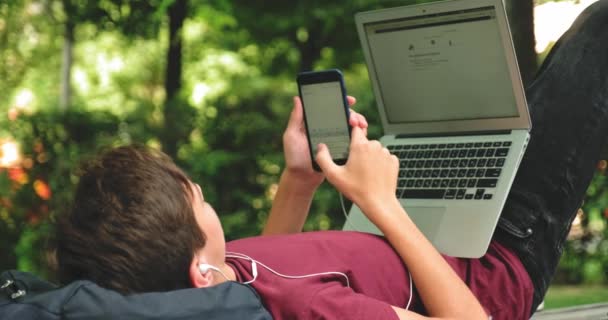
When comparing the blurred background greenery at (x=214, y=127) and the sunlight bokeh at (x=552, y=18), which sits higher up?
the sunlight bokeh at (x=552, y=18)

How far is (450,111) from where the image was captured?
2.76m

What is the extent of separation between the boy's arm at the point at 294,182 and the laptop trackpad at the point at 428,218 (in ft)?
0.95

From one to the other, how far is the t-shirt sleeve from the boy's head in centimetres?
25

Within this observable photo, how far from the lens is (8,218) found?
549 cm

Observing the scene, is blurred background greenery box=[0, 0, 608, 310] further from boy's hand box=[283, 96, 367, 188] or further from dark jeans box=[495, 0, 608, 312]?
boy's hand box=[283, 96, 367, 188]

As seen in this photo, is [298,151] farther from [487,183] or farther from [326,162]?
[487,183]

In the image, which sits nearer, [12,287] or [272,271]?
[12,287]

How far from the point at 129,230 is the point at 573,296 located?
9.96 feet

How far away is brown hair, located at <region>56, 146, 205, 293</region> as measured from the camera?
1796 mm

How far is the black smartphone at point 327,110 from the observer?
2361 millimetres

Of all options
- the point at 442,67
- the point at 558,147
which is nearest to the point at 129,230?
the point at 442,67

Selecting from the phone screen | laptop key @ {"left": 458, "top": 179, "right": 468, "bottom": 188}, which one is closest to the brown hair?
the phone screen

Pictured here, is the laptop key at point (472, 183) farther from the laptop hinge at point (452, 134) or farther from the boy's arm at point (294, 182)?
the boy's arm at point (294, 182)

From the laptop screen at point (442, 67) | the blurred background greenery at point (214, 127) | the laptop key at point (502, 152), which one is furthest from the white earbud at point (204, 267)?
the blurred background greenery at point (214, 127)
